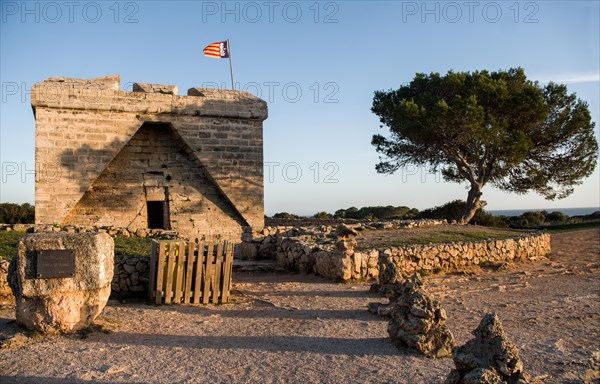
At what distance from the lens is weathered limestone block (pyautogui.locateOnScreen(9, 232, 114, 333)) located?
20.2 ft

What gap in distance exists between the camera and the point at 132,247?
1074 cm

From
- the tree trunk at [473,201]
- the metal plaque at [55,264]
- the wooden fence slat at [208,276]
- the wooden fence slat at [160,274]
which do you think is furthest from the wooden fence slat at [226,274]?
the tree trunk at [473,201]

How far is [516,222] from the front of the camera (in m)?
28.8

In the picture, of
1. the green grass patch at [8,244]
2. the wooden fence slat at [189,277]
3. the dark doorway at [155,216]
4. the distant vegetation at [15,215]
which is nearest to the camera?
the wooden fence slat at [189,277]

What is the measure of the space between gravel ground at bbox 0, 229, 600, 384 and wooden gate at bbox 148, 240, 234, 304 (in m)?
0.26

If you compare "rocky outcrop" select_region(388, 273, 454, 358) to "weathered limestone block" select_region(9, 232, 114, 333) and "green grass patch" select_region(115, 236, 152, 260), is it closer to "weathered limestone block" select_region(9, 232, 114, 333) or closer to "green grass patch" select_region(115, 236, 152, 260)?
"weathered limestone block" select_region(9, 232, 114, 333)

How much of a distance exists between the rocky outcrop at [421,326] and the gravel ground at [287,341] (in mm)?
169

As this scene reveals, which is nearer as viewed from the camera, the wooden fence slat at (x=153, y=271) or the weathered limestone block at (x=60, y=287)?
the weathered limestone block at (x=60, y=287)

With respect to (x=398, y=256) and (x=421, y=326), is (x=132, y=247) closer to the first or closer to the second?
(x=398, y=256)

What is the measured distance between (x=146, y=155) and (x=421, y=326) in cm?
1271

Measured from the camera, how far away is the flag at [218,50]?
59.9 feet

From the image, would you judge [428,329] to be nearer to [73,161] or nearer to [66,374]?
[66,374]

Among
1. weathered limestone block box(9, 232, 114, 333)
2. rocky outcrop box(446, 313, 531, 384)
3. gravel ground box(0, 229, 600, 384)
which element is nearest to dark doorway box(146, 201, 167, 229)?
gravel ground box(0, 229, 600, 384)

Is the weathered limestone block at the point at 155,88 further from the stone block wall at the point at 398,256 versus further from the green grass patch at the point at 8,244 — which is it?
the stone block wall at the point at 398,256
